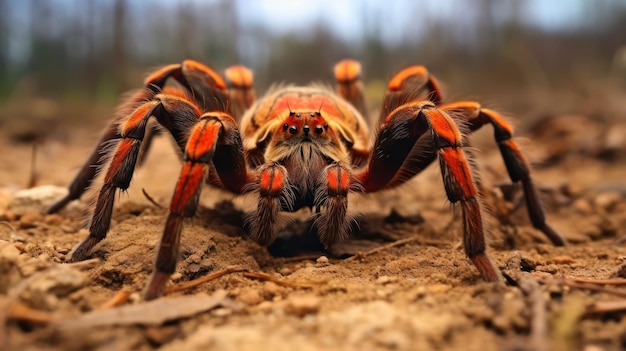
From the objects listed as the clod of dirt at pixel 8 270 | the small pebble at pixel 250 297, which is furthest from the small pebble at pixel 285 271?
the clod of dirt at pixel 8 270

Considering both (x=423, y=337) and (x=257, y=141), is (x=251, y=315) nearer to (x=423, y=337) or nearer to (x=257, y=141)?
(x=423, y=337)

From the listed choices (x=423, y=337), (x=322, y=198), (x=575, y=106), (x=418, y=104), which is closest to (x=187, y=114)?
(x=322, y=198)

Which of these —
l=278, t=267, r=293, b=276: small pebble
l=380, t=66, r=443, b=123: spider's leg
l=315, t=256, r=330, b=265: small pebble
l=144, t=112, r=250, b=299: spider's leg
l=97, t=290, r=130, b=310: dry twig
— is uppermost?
l=380, t=66, r=443, b=123: spider's leg

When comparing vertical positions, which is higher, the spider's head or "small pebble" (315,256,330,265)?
the spider's head

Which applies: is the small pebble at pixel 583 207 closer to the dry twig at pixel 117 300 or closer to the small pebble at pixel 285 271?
the small pebble at pixel 285 271

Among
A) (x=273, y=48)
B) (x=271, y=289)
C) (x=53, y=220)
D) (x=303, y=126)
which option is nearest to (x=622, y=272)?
(x=271, y=289)

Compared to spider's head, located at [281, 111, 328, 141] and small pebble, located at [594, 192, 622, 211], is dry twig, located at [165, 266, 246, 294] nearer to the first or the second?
spider's head, located at [281, 111, 328, 141]

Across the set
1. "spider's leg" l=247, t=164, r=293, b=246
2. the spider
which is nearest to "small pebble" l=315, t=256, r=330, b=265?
the spider
